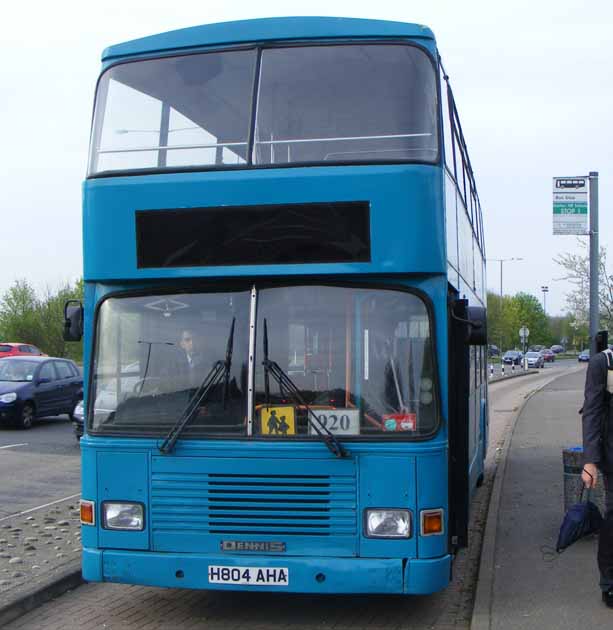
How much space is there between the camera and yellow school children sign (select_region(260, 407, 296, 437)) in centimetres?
609

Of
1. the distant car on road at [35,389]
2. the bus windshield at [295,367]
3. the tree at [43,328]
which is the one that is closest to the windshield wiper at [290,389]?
the bus windshield at [295,367]

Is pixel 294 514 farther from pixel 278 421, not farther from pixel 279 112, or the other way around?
pixel 279 112

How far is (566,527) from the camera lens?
671cm

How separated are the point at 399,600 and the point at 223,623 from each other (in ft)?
4.66

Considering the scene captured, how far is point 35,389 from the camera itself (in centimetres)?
2128

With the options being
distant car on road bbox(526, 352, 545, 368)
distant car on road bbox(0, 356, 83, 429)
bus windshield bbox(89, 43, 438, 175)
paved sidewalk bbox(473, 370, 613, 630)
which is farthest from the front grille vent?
Result: distant car on road bbox(526, 352, 545, 368)

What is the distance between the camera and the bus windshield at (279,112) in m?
6.43

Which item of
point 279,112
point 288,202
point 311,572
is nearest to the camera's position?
point 311,572

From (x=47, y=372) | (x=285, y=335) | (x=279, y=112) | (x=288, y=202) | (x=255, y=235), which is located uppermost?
(x=279, y=112)

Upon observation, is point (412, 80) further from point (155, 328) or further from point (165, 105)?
point (155, 328)

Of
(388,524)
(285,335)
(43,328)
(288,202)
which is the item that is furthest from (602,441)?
(43,328)

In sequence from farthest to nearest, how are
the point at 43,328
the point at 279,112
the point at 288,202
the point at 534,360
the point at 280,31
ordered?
the point at 534,360, the point at 43,328, the point at 280,31, the point at 279,112, the point at 288,202

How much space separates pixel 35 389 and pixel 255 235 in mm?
16197

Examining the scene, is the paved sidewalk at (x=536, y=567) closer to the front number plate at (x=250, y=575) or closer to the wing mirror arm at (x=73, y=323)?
the front number plate at (x=250, y=575)
